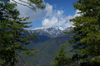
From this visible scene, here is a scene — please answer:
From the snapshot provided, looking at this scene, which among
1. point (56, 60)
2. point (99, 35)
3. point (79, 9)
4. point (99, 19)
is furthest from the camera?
point (56, 60)

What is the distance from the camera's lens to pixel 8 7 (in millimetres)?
6719

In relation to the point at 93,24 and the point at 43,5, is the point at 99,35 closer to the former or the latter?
the point at 93,24

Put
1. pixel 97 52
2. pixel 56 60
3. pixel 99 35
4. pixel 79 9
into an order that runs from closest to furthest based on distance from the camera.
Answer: pixel 99 35
pixel 97 52
pixel 79 9
pixel 56 60

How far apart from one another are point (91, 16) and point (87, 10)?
0.87m

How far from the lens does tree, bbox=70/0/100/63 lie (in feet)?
35.3

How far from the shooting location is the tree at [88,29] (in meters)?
10.7

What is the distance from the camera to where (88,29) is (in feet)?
37.6

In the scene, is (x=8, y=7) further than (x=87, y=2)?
No

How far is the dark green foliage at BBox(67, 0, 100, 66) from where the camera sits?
1074 centimetres

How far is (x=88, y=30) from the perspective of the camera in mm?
11242

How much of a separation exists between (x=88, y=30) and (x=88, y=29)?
25 cm

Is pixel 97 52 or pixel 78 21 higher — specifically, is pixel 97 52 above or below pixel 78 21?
below

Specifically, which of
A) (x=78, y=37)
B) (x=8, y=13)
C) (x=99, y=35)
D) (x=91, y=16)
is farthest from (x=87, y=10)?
(x=8, y=13)

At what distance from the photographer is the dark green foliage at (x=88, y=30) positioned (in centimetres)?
1074
